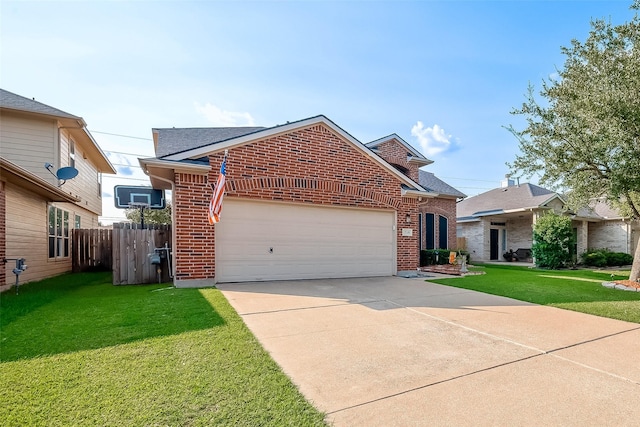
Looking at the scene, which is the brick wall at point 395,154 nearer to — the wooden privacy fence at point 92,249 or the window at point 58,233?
the wooden privacy fence at point 92,249

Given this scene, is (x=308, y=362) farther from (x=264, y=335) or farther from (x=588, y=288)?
(x=588, y=288)

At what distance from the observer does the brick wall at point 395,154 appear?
50.1 ft

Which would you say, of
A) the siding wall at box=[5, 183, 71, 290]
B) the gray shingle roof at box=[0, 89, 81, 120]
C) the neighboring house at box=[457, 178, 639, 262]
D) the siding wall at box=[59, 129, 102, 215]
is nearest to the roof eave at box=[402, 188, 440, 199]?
the neighboring house at box=[457, 178, 639, 262]

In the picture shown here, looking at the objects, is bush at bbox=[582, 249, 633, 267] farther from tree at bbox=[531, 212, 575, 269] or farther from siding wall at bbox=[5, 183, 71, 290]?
siding wall at bbox=[5, 183, 71, 290]

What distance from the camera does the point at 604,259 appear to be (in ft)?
52.3

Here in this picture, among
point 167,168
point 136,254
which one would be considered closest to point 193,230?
point 167,168

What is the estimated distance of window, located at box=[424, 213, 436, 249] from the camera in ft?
52.1

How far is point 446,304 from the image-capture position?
6148mm

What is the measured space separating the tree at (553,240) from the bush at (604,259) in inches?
85.5

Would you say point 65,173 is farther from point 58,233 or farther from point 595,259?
point 595,259

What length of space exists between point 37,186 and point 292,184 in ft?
21.6

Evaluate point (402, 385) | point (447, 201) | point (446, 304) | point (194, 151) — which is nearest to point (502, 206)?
point (447, 201)

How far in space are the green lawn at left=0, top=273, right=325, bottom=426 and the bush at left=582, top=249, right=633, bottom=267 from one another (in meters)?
18.9

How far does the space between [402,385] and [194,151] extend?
6684mm
